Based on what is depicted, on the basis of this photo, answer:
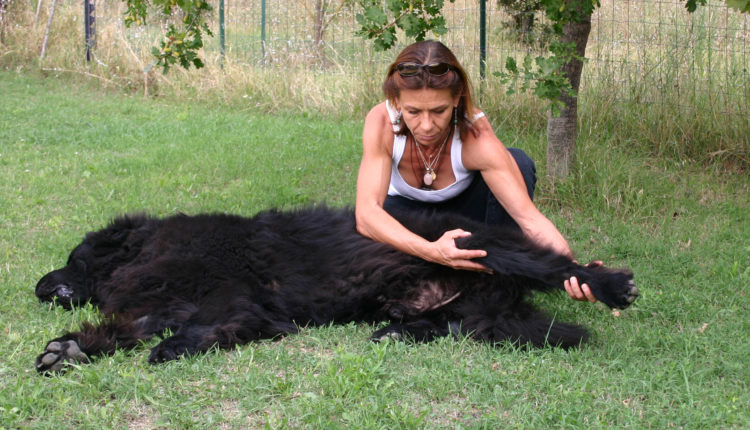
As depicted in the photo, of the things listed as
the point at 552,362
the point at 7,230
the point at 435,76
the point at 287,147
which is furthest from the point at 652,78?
the point at 7,230

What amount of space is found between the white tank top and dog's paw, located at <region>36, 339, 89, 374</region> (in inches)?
64.4

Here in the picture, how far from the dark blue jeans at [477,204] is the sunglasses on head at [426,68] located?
0.67 meters

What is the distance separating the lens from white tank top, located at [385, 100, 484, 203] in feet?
11.0

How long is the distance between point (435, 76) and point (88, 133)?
4.97 metres

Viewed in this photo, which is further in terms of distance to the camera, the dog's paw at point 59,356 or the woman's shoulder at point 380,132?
the woman's shoulder at point 380,132

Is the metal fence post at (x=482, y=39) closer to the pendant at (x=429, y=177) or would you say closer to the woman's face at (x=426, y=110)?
the pendant at (x=429, y=177)

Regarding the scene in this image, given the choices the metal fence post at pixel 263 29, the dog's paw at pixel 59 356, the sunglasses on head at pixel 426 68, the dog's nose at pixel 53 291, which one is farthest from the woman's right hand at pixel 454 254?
the metal fence post at pixel 263 29

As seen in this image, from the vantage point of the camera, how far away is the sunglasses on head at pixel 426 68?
2.96m

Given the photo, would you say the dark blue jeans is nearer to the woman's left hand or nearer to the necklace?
the necklace

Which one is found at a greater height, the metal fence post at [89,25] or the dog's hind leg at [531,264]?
the metal fence post at [89,25]

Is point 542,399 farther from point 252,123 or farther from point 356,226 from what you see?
point 252,123

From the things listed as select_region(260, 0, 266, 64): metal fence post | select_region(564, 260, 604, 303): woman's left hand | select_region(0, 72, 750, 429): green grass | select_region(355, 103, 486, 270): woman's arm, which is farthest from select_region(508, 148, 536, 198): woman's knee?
select_region(260, 0, 266, 64): metal fence post

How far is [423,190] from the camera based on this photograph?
351cm

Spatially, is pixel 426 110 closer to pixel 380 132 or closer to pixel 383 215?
pixel 380 132
